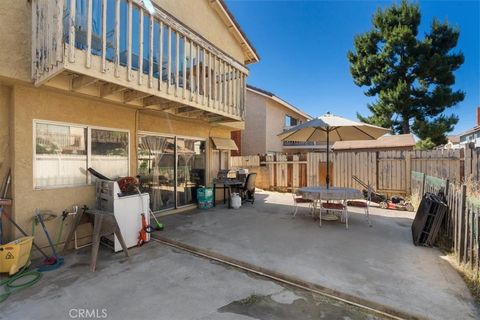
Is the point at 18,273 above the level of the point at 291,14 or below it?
→ below

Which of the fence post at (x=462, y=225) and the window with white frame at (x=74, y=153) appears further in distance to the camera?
the window with white frame at (x=74, y=153)

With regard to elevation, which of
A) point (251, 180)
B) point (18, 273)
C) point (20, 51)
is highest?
point (20, 51)

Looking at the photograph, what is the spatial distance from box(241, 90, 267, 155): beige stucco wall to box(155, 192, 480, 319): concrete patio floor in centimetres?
1022

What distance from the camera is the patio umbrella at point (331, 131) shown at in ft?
19.0

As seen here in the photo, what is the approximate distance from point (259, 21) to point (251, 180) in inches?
303

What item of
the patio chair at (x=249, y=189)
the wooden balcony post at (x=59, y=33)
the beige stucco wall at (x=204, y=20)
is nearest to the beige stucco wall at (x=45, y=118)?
the wooden balcony post at (x=59, y=33)

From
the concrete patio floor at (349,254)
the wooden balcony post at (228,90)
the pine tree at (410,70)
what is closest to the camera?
the concrete patio floor at (349,254)

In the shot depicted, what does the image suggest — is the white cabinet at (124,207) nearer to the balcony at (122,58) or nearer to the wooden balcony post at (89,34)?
the balcony at (122,58)

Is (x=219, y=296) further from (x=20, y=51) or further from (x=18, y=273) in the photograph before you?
(x=20, y=51)

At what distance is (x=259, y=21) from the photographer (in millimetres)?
11188

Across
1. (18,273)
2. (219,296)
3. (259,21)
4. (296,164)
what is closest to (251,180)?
(296,164)

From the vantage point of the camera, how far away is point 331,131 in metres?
6.92

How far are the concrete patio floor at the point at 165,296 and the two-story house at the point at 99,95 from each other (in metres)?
1.78
